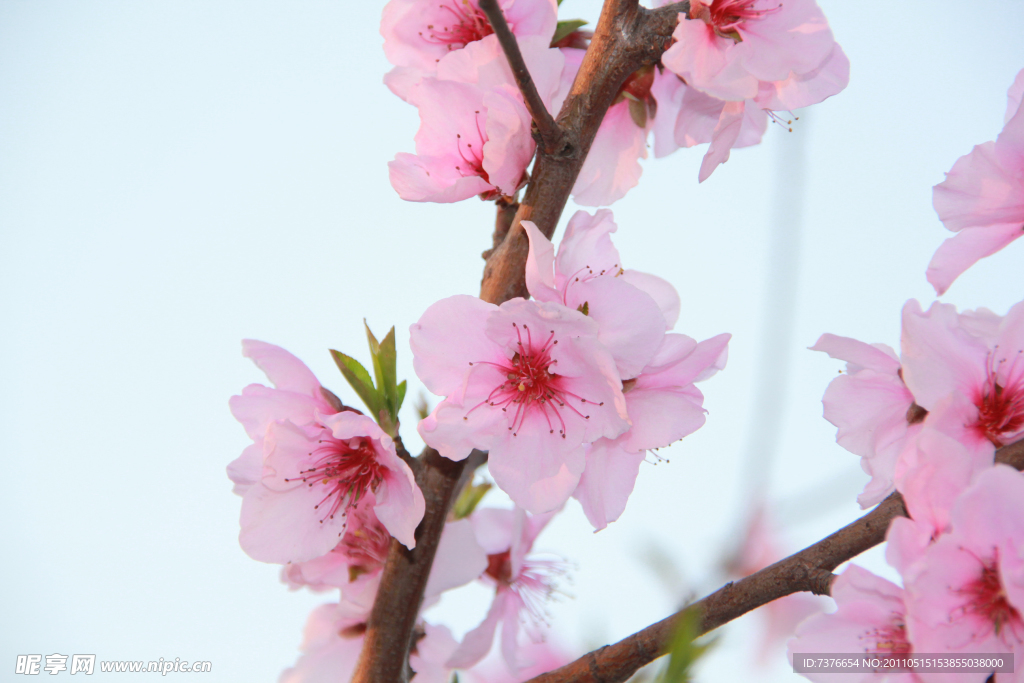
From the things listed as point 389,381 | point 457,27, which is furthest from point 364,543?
point 457,27

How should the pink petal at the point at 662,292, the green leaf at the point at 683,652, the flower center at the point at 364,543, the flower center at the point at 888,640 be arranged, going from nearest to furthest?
the green leaf at the point at 683,652 < the flower center at the point at 888,640 < the pink petal at the point at 662,292 < the flower center at the point at 364,543

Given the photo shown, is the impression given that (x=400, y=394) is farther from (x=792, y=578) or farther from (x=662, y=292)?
(x=792, y=578)

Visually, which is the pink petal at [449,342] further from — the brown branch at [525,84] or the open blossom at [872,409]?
the open blossom at [872,409]

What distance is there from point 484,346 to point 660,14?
59cm

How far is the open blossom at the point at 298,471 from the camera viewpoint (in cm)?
103

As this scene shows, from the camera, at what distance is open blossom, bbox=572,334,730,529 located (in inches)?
38.5

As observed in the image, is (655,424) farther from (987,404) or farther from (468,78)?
(468,78)

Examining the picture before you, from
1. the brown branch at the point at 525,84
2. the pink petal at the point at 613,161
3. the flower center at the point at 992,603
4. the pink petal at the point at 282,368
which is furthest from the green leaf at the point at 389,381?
the flower center at the point at 992,603

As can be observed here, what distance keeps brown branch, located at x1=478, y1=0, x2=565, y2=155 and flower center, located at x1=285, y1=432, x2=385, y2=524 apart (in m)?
0.53

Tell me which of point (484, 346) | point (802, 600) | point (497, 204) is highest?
point (497, 204)

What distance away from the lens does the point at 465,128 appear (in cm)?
107

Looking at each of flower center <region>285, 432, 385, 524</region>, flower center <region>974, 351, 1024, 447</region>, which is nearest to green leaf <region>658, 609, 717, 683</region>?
flower center <region>974, 351, 1024, 447</region>

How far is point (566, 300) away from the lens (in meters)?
0.93

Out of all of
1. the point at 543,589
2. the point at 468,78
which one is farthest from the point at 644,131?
the point at 543,589
